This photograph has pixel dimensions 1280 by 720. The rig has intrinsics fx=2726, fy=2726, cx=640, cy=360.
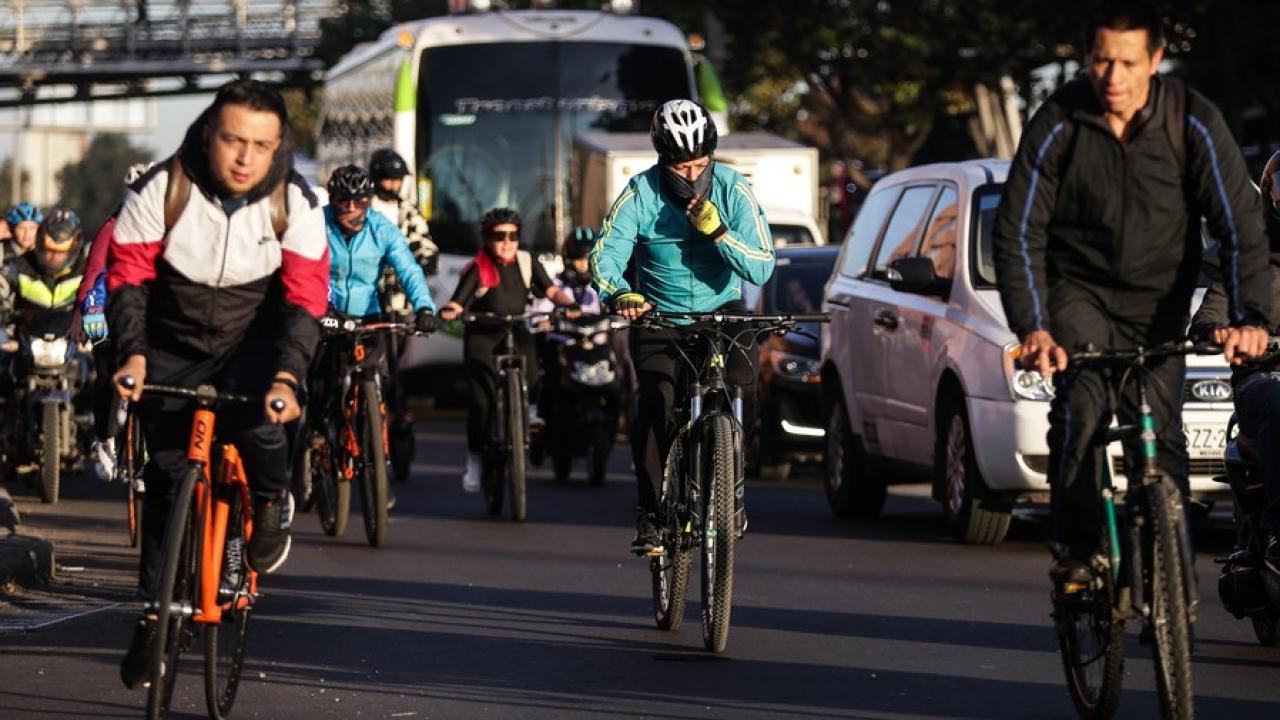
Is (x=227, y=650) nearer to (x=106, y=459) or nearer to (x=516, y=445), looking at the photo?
(x=106, y=459)

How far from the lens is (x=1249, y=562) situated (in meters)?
9.02

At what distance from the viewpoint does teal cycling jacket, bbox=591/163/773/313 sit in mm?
9883

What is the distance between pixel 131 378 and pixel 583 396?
1111 cm

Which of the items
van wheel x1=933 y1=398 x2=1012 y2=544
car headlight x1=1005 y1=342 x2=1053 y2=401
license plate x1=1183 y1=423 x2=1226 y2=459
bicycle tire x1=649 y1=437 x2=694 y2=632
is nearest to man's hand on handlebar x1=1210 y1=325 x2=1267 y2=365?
bicycle tire x1=649 y1=437 x2=694 y2=632

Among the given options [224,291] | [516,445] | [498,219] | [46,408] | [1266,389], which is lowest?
[46,408]

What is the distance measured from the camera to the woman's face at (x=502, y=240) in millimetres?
16406

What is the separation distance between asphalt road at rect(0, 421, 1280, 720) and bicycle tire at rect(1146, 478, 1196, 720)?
119cm

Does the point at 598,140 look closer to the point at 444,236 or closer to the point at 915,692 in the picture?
the point at 444,236

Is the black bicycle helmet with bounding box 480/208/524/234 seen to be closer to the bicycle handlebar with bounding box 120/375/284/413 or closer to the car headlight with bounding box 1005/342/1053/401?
the car headlight with bounding box 1005/342/1053/401

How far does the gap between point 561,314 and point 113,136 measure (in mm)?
148248

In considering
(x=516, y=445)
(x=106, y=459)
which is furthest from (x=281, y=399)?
(x=516, y=445)

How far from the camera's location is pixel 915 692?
8.49 metres

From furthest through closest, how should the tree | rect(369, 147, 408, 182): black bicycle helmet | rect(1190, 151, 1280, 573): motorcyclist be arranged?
the tree
rect(369, 147, 408, 182): black bicycle helmet
rect(1190, 151, 1280, 573): motorcyclist

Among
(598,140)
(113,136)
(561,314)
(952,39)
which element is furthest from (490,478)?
(113,136)
